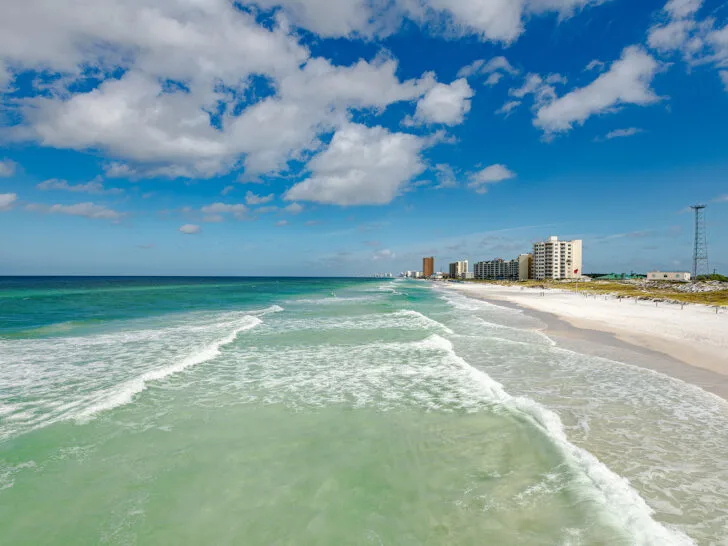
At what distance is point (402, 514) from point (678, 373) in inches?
504

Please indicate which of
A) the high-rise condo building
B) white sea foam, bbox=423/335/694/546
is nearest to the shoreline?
white sea foam, bbox=423/335/694/546

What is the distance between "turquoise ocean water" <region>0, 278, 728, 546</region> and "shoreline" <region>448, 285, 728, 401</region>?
1207 millimetres

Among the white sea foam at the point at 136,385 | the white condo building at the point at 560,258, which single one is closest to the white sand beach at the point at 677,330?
the white sea foam at the point at 136,385

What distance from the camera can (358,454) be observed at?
746cm

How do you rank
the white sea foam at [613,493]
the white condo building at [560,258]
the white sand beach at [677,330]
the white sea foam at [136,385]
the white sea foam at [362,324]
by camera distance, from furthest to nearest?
1. the white condo building at [560,258]
2. the white sea foam at [362,324]
3. the white sand beach at [677,330]
4. the white sea foam at [136,385]
5. the white sea foam at [613,493]

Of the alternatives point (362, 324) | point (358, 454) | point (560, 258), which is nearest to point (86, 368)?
point (358, 454)

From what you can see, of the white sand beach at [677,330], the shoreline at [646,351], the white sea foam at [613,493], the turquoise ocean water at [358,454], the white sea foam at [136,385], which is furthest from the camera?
the white sand beach at [677,330]

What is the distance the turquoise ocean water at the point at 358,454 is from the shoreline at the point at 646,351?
1.21 meters

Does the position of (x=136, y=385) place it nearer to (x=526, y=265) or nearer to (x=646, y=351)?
(x=646, y=351)

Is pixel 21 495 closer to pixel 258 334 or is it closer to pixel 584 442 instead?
pixel 584 442

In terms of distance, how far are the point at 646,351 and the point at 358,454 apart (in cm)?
1618

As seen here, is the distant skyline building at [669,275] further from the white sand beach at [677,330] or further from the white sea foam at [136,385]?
the white sea foam at [136,385]

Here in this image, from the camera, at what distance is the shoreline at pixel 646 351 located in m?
12.4

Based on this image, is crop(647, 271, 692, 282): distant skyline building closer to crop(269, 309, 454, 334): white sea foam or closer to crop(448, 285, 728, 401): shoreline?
crop(448, 285, 728, 401): shoreline
